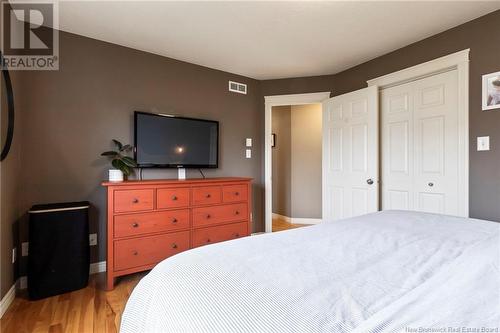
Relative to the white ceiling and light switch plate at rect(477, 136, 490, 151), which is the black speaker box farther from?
light switch plate at rect(477, 136, 490, 151)

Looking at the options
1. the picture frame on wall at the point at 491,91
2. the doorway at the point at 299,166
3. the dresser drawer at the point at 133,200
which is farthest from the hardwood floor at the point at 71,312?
the picture frame on wall at the point at 491,91

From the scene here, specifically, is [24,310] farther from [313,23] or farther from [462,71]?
[462,71]

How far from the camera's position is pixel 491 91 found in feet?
7.25

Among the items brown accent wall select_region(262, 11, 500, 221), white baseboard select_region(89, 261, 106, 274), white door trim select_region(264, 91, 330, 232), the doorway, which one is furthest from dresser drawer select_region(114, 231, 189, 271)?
brown accent wall select_region(262, 11, 500, 221)

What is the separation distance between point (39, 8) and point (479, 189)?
161 inches

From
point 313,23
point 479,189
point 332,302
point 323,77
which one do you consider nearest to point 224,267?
→ point 332,302

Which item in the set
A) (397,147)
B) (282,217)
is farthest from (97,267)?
(397,147)

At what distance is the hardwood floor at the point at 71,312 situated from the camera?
5.70 feet

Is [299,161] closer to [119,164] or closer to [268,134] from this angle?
[268,134]

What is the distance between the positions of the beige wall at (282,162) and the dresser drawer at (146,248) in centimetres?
272

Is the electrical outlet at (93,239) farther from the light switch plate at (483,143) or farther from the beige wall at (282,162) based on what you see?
the light switch plate at (483,143)

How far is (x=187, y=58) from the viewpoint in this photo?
3.14 m

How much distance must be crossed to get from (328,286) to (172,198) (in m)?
2.07

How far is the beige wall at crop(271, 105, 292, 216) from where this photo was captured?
16.3 ft
